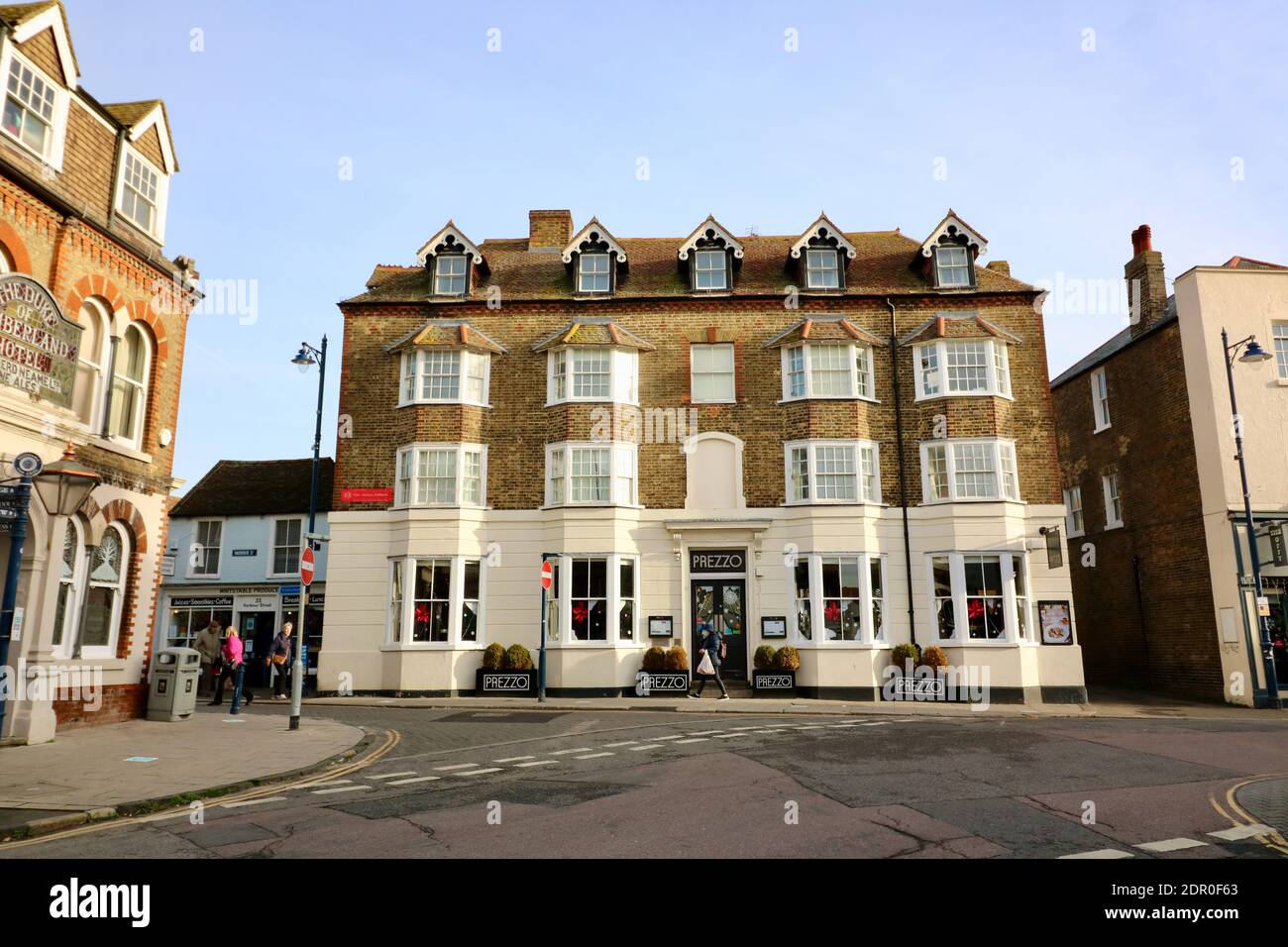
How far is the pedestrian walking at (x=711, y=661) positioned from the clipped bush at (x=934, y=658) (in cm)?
527

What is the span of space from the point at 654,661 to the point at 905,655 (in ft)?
21.7

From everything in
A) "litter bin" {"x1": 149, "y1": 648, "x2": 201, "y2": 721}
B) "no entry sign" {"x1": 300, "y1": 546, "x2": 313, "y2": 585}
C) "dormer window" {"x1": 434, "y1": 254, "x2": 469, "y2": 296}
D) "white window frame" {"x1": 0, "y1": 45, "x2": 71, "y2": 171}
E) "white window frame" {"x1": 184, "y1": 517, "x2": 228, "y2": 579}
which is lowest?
"litter bin" {"x1": 149, "y1": 648, "x2": 201, "y2": 721}

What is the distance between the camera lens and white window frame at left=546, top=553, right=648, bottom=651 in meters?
22.5

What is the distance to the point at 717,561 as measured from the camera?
77.4 ft

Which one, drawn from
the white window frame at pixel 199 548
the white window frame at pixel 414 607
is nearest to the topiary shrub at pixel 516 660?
the white window frame at pixel 414 607

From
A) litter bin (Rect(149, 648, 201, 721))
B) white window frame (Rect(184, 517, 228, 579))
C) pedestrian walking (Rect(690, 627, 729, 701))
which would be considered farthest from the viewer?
white window frame (Rect(184, 517, 228, 579))

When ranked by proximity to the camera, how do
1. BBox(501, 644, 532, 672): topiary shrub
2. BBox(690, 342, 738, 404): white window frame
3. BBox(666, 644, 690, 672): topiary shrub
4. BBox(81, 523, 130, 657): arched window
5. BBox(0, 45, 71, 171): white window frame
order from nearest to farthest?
BBox(0, 45, 71, 171): white window frame
BBox(81, 523, 130, 657): arched window
BBox(666, 644, 690, 672): topiary shrub
BBox(501, 644, 532, 672): topiary shrub
BBox(690, 342, 738, 404): white window frame

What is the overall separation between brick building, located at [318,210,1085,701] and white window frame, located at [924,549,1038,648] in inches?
2.6

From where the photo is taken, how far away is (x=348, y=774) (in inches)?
421

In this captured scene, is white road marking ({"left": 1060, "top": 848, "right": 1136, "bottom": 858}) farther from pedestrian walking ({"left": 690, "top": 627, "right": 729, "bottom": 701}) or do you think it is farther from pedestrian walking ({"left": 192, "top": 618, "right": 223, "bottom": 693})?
pedestrian walking ({"left": 192, "top": 618, "right": 223, "bottom": 693})

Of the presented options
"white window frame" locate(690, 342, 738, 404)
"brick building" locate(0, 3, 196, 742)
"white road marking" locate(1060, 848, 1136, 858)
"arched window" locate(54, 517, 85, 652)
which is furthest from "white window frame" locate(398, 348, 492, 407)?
"white road marking" locate(1060, 848, 1136, 858)

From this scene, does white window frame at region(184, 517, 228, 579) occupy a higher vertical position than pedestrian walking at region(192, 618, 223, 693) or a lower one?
higher


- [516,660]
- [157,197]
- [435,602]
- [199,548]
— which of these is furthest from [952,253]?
[199,548]

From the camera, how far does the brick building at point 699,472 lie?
22641 millimetres
